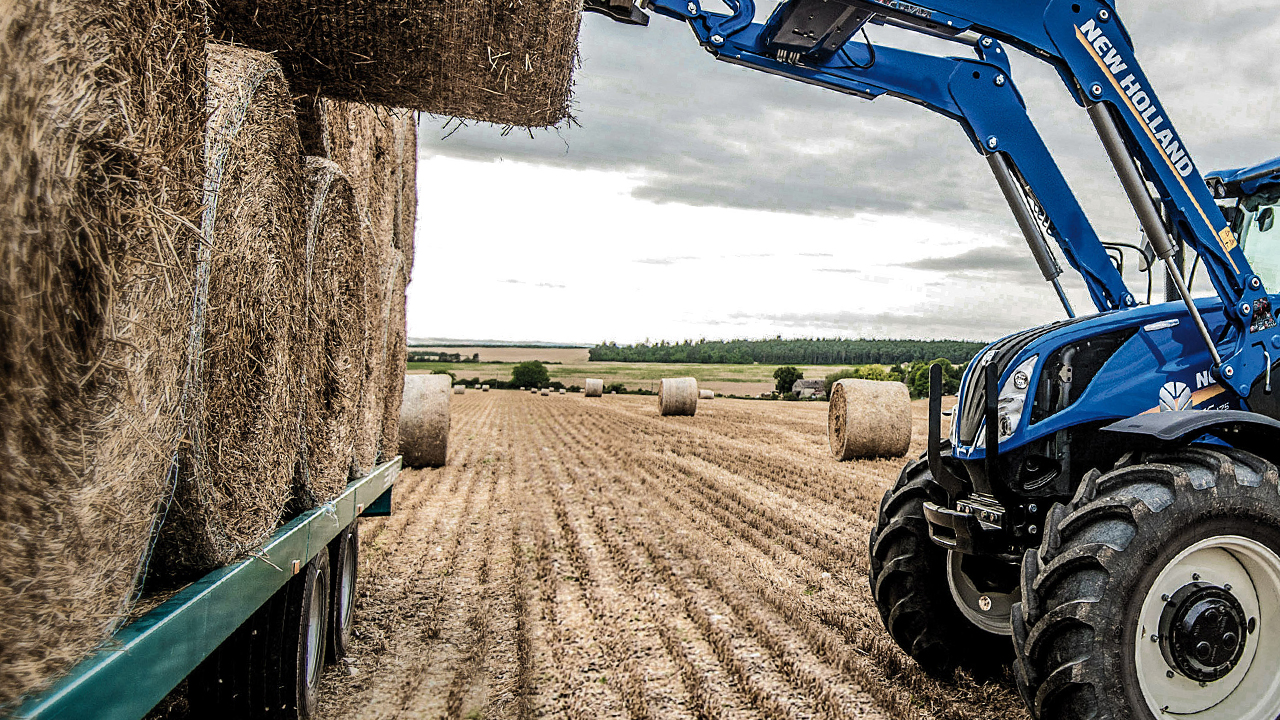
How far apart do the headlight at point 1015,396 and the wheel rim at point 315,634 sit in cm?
319

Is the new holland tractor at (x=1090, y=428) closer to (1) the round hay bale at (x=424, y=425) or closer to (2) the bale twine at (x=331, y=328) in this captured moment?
(2) the bale twine at (x=331, y=328)

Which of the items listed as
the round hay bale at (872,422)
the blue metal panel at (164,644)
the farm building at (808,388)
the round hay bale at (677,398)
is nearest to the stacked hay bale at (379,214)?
the blue metal panel at (164,644)

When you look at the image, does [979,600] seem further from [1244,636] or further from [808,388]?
[808,388]

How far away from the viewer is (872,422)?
12.7m

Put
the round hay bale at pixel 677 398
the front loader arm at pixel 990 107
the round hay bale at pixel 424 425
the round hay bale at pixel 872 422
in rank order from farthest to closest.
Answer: the round hay bale at pixel 677 398 → the round hay bale at pixel 872 422 → the round hay bale at pixel 424 425 → the front loader arm at pixel 990 107

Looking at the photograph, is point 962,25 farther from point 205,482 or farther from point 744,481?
point 744,481

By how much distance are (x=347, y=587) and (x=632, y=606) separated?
5.81ft

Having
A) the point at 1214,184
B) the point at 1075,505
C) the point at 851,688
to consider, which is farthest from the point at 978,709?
the point at 1214,184

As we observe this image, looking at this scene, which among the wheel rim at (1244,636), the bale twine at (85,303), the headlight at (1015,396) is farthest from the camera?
the headlight at (1015,396)

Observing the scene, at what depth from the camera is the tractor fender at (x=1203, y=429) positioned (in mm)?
3203

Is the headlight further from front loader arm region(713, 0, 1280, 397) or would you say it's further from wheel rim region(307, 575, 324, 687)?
wheel rim region(307, 575, 324, 687)

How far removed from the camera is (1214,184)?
4684 millimetres

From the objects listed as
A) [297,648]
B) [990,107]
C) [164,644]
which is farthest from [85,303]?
[990,107]

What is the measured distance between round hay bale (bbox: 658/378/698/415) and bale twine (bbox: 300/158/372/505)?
62.4 ft
